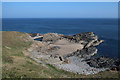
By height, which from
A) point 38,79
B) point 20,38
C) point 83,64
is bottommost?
point 83,64

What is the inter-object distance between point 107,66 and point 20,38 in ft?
106

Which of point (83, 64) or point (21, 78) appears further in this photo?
point (83, 64)

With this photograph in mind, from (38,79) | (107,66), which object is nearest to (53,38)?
(107,66)

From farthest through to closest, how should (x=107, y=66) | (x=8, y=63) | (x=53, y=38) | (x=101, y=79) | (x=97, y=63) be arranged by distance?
(x=53, y=38) → (x=97, y=63) → (x=107, y=66) → (x=8, y=63) → (x=101, y=79)

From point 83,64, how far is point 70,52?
481 inches

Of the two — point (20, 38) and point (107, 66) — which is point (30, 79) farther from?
point (20, 38)

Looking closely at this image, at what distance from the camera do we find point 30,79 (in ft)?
62.0

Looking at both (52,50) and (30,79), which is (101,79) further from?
(52,50)

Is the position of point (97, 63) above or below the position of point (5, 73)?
below

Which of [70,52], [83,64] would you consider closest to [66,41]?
[70,52]

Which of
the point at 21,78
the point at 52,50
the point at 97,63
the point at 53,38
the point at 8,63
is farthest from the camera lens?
the point at 53,38

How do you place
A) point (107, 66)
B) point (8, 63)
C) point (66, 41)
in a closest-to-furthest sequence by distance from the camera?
point (8, 63) < point (107, 66) < point (66, 41)

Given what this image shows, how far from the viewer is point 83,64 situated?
35.8 metres

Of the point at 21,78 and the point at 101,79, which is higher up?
the point at 21,78
